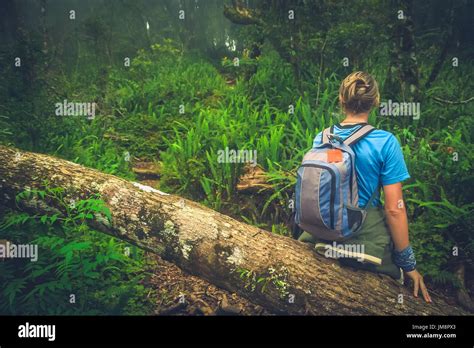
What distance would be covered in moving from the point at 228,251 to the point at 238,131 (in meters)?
3.13

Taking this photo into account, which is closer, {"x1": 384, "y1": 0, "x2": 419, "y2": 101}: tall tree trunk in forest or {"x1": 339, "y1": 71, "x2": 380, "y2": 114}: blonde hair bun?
{"x1": 339, "y1": 71, "x2": 380, "y2": 114}: blonde hair bun

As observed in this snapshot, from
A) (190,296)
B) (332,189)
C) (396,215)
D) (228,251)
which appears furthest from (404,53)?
(190,296)

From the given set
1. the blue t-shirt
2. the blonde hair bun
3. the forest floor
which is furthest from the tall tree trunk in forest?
the blue t-shirt

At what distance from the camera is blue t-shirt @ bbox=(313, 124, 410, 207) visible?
103 inches

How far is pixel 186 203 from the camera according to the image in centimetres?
350

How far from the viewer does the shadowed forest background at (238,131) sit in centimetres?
Answer: 347

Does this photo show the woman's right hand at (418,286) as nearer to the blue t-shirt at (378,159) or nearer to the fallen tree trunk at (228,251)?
the fallen tree trunk at (228,251)

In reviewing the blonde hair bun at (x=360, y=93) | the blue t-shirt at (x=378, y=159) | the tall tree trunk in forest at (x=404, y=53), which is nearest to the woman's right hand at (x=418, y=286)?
the blue t-shirt at (x=378, y=159)

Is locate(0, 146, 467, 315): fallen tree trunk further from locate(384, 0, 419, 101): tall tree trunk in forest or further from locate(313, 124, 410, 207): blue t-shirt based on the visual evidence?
locate(384, 0, 419, 101): tall tree trunk in forest

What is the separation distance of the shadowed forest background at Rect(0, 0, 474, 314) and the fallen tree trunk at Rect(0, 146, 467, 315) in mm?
254

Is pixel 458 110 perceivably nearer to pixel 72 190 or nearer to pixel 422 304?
pixel 422 304
